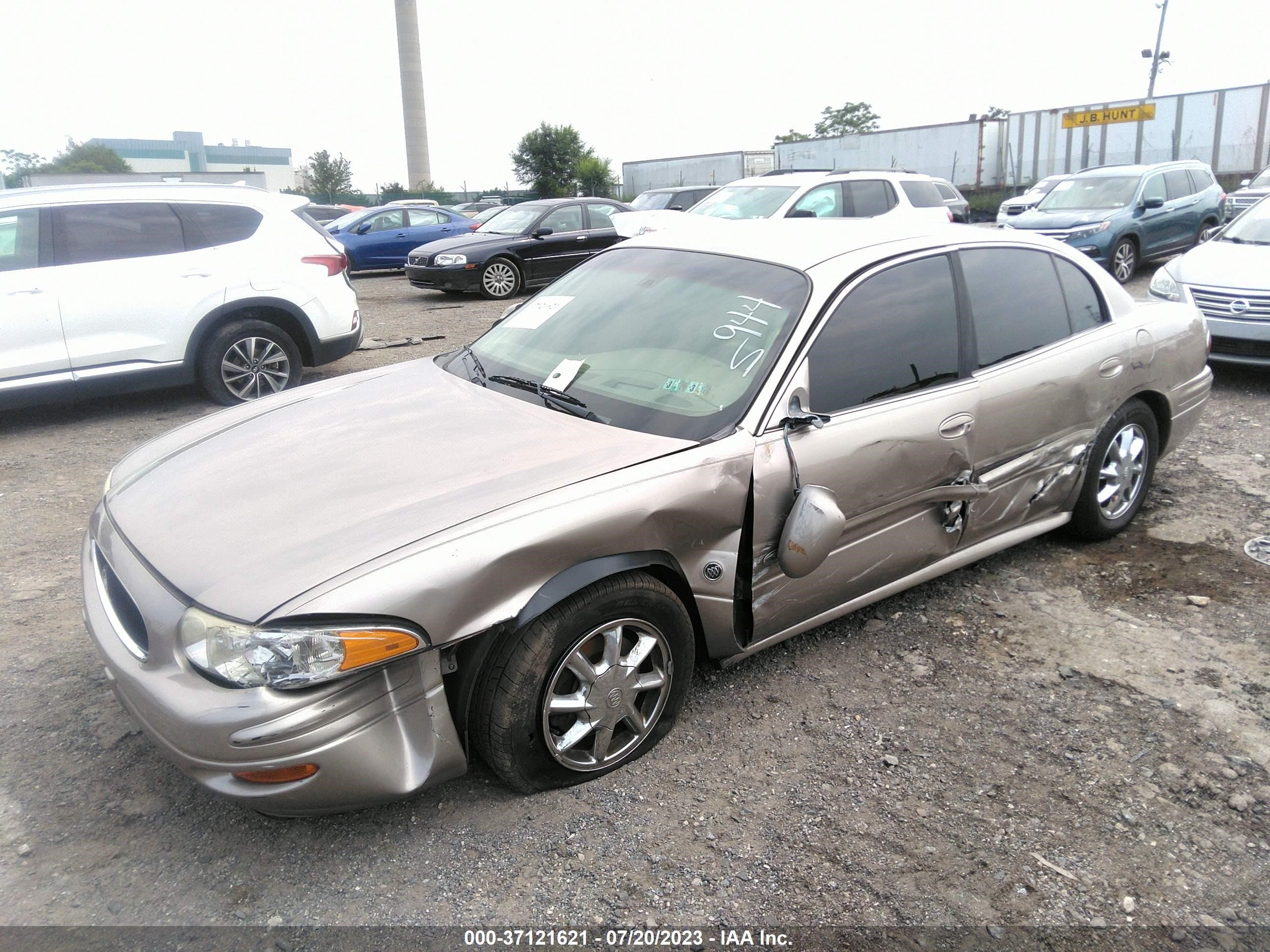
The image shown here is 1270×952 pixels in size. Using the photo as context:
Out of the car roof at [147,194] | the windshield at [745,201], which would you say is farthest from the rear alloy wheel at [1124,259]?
the car roof at [147,194]

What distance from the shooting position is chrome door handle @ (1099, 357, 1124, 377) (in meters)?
4.11

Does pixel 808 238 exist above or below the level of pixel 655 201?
below

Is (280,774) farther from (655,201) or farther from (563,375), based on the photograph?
(655,201)

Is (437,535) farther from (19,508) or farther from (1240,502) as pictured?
(1240,502)

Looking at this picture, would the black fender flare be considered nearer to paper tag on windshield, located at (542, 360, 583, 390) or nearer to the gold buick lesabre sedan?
the gold buick lesabre sedan

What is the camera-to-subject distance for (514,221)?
14258mm

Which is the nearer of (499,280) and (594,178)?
(499,280)

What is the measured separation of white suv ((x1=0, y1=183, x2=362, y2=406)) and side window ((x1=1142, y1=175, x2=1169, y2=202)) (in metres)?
11.4

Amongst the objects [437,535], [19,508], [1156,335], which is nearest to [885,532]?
[437,535]

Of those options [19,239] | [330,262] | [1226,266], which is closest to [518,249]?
[330,262]

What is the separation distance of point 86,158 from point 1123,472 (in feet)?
299

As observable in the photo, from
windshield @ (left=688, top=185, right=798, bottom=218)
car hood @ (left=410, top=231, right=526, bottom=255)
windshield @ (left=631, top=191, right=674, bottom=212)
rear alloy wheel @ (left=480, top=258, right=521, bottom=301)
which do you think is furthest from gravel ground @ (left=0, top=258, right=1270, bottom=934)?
windshield @ (left=631, top=191, right=674, bottom=212)

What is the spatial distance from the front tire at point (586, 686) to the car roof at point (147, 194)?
19.1 ft

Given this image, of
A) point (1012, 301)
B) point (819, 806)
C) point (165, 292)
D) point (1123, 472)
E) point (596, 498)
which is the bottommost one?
point (819, 806)
